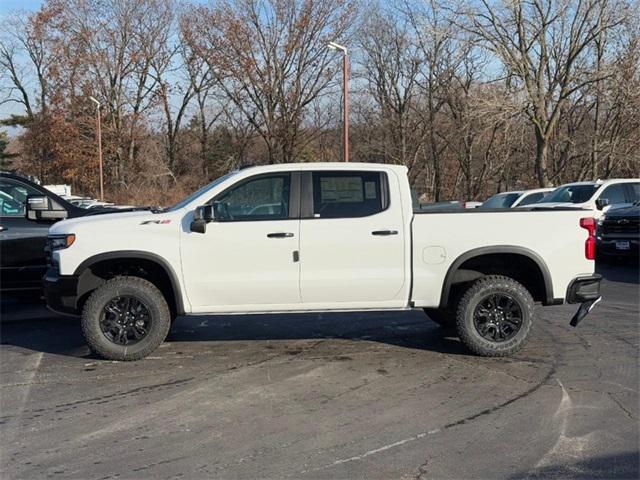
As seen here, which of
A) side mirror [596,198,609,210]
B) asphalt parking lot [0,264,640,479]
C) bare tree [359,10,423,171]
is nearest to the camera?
asphalt parking lot [0,264,640,479]

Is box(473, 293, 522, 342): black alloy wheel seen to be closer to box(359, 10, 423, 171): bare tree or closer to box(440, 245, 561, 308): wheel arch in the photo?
box(440, 245, 561, 308): wheel arch

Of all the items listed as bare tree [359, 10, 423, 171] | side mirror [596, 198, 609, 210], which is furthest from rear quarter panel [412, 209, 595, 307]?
bare tree [359, 10, 423, 171]

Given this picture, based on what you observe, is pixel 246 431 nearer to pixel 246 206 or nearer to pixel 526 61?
pixel 246 206

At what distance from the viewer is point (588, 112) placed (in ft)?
112

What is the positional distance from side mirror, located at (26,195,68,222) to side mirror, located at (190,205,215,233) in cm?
284

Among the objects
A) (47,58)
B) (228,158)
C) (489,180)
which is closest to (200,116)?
(228,158)

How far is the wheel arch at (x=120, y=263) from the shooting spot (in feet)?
19.8

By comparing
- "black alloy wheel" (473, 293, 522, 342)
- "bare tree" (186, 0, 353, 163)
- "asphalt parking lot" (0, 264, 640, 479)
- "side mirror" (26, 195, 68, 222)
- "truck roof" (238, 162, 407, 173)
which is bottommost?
"asphalt parking lot" (0, 264, 640, 479)

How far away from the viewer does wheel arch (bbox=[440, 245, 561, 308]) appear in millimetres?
6188

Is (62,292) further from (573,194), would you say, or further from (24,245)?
(573,194)

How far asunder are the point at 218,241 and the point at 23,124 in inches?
2075

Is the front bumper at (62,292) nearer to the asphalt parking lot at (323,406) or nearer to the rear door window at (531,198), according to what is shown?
the asphalt parking lot at (323,406)

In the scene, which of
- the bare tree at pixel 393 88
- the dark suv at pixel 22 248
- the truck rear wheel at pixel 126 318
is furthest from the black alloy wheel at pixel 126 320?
the bare tree at pixel 393 88

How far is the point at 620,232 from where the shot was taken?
44.3 feet
